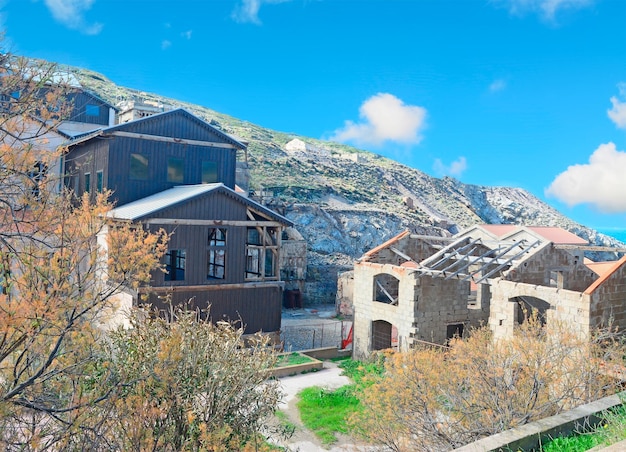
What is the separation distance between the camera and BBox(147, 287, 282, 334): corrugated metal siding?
23641 millimetres

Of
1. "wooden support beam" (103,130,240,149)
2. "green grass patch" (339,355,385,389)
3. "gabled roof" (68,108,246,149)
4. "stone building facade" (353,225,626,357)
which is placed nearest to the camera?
"stone building facade" (353,225,626,357)

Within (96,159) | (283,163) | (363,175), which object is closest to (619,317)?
(96,159)

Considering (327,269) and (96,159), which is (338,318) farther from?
(96,159)

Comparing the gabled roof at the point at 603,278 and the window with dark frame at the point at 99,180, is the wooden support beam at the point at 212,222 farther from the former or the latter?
the gabled roof at the point at 603,278

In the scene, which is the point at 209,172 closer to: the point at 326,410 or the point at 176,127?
the point at 176,127

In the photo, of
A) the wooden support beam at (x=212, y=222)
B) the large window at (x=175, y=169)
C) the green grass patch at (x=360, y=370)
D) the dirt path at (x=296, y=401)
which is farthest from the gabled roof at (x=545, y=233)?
the large window at (x=175, y=169)

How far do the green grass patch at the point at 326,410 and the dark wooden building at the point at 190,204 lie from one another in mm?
5439

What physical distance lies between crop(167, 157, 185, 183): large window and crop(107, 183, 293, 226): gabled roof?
92 cm

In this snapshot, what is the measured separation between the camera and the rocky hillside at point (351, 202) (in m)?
51.4

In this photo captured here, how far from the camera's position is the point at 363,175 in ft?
292

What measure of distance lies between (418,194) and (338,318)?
6142cm

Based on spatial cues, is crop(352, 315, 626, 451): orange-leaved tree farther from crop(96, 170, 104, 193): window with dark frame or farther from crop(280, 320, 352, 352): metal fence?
crop(96, 170, 104, 193): window with dark frame

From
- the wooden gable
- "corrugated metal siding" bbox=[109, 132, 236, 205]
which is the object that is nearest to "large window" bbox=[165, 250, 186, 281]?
"corrugated metal siding" bbox=[109, 132, 236, 205]

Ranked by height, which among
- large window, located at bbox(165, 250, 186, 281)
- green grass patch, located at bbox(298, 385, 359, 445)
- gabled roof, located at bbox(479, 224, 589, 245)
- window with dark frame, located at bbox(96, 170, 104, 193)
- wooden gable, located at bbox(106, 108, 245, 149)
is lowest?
green grass patch, located at bbox(298, 385, 359, 445)
